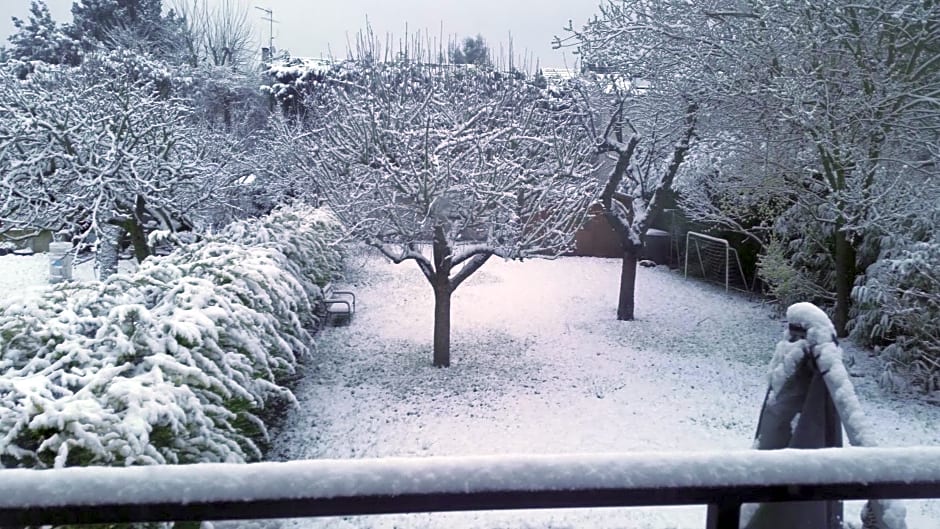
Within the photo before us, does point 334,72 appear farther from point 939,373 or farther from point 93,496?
point 93,496

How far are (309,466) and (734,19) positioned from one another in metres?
7.55

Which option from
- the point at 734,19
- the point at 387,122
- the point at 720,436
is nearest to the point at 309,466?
the point at 720,436

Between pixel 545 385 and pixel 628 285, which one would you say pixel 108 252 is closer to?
pixel 545 385

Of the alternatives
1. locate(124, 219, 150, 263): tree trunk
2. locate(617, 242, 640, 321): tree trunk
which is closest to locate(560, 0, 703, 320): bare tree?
locate(617, 242, 640, 321): tree trunk

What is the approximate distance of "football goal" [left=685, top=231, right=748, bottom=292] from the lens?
1221cm

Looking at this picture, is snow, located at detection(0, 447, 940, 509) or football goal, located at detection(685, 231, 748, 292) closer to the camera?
snow, located at detection(0, 447, 940, 509)

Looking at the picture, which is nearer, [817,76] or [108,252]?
[817,76]

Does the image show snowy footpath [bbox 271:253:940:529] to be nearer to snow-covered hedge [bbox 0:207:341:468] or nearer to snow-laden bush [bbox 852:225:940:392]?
snow-laden bush [bbox 852:225:940:392]

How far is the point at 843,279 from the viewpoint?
8086 mm

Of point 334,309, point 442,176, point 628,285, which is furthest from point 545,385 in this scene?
point 334,309

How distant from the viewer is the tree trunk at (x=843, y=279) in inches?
318

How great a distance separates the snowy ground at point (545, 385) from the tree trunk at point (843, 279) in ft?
1.55

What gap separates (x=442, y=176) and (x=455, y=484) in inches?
257

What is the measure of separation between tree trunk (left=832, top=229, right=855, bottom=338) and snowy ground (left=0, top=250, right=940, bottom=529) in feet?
1.55
